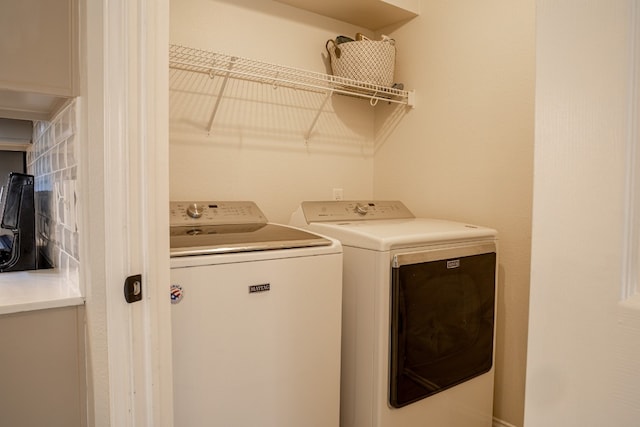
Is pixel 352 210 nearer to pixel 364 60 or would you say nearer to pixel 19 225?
pixel 364 60

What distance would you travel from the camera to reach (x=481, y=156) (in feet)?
7.16

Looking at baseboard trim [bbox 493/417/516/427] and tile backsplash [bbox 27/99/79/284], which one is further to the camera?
baseboard trim [bbox 493/417/516/427]

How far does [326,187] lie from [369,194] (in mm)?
389

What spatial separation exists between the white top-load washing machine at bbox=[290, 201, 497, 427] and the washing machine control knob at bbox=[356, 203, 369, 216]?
0.19m

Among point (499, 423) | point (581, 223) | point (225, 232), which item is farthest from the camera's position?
point (499, 423)

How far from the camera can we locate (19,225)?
57.9 inches

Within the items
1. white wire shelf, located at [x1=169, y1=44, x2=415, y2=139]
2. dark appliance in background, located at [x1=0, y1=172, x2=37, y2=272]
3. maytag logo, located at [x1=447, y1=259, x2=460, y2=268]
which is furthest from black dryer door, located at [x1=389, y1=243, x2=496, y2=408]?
dark appliance in background, located at [x1=0, y1=172, x2=37, y2=272]

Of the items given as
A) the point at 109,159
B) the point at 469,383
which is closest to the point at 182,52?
the point at 109,159

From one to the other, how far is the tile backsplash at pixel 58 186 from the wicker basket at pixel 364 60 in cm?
147

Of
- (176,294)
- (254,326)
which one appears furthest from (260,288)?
(176,294)

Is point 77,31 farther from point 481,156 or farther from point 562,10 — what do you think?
point 481,156

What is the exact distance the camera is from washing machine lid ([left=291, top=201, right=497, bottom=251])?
165 centimetres

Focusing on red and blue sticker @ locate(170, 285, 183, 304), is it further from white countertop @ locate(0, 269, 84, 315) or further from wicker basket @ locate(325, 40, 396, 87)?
wicker basket @ locate(325, 40, 396, 87)

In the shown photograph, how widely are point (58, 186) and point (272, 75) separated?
1.22m
